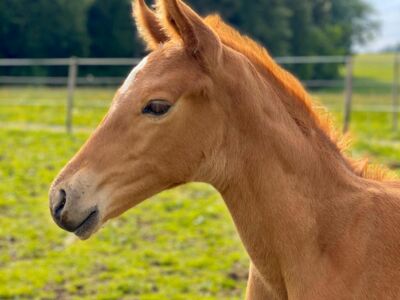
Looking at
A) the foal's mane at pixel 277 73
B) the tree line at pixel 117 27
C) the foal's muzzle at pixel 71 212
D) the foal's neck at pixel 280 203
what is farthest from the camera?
the tree line at pixel 117 27

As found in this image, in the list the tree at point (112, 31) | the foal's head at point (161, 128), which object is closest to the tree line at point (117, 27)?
the tree at point (112, 31)

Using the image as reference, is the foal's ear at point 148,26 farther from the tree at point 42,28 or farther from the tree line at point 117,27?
the tree at point 42,28

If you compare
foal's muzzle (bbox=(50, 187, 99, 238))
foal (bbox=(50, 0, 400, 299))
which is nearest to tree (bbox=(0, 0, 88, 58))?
foal (bbox=(50, 0, 400, 299))

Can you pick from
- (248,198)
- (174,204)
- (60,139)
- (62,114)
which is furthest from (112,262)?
(62,114)

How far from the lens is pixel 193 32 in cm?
240

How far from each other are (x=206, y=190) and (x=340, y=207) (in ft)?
20.1

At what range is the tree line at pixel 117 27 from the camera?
32.8 m

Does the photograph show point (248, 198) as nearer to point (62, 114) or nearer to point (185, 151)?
point (185, 151)

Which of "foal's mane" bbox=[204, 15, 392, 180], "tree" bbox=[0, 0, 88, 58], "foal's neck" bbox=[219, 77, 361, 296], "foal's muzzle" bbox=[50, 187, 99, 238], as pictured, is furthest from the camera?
"tree" bbox=[0, 0, 88, 58]

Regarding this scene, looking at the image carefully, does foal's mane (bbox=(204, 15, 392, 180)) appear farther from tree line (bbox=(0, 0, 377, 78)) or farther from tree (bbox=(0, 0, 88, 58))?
tree (bbox=(0, 0, 88, 58))

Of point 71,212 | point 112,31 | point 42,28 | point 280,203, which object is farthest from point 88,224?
point 112,31

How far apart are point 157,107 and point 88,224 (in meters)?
0.47

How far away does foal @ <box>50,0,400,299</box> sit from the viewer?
2.39 meters

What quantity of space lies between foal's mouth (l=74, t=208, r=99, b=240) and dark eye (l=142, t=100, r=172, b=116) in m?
0.39
